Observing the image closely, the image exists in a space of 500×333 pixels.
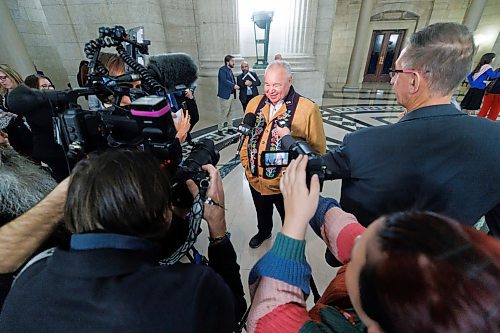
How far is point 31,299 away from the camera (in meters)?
0.45

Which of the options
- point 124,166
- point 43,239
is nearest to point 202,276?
point 124,166

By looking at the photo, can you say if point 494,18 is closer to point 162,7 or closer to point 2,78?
point 162,7

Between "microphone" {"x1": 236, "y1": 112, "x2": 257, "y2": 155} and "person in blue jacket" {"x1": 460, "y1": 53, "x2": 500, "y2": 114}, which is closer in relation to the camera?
"microphone" {"x1": 236, "y1": 112, "x2": 257, "y2": 155}

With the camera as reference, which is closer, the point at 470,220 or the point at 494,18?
the point at 470,220

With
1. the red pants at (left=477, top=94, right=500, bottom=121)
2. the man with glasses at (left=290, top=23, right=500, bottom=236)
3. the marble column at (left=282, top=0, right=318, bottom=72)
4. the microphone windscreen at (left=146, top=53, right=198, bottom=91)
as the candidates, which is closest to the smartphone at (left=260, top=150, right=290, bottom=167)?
the man with glasses at (left=290, top=23, right=500, bottom=236)

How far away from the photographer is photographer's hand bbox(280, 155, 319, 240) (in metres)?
0.53

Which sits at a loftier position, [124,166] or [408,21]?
[408,21]

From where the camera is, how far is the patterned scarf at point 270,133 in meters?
1.58

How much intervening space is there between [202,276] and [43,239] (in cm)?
57

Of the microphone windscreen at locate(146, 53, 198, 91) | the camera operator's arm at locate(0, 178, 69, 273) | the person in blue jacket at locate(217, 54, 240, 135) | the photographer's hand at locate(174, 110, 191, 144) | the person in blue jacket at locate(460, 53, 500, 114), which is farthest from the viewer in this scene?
the person in blue jacket at locate(460, 53, 500, 114)

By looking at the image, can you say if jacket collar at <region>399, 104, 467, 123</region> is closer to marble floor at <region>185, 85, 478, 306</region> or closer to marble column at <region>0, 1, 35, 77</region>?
marble floor at <region>185, 85, 478, 306</region>

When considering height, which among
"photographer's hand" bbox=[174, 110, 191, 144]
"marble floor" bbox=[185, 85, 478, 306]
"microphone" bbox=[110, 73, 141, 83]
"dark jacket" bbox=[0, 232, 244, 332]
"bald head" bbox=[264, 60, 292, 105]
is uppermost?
"microphone" bbox=[110, 73, 141, 83]

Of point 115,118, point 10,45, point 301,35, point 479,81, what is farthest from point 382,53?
point 115,118

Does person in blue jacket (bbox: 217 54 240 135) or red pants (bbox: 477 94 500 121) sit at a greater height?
person in blue jacket (bbox: 217 54 240 135)
